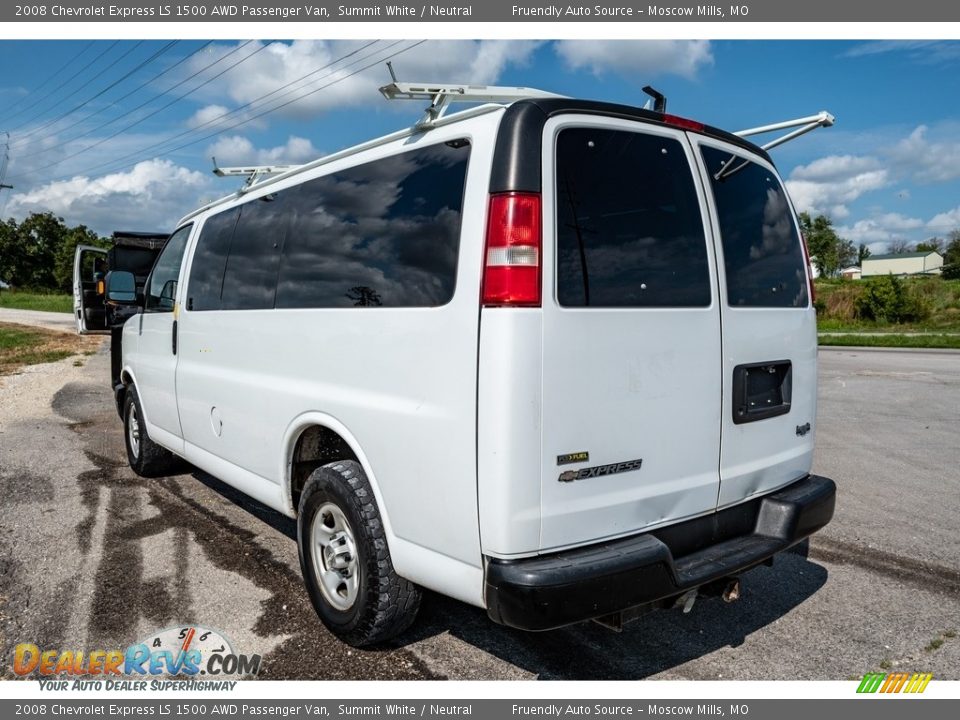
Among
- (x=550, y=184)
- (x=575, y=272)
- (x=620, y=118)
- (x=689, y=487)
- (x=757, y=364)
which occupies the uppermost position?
(x=620, y=118)

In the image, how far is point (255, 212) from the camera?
444cm

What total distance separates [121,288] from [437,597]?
403 cm

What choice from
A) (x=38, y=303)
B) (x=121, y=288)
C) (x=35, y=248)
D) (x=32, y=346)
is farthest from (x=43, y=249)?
(x=121, y=288)

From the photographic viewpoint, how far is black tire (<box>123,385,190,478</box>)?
6332mm

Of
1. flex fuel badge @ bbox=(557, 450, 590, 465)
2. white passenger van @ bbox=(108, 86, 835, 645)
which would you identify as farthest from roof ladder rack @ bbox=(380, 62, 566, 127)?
flex fuel badge @ bbox=(557, 450, 590, 465)

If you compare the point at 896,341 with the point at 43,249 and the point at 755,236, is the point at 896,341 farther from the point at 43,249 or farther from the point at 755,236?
the point at 43,249

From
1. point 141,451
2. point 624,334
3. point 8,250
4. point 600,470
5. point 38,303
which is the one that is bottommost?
point 141,451

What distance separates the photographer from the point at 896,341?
22531 mm

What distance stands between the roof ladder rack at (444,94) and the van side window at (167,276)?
300 centimetres

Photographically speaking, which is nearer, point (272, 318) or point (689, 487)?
point (689, 487)

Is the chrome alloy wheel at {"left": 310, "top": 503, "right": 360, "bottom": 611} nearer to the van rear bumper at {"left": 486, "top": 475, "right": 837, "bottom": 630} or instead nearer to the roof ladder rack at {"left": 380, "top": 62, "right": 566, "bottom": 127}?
the van rear bumper at {"left": 486, "top": 475, "right": 837, "bottom": 630}

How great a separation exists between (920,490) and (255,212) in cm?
559
